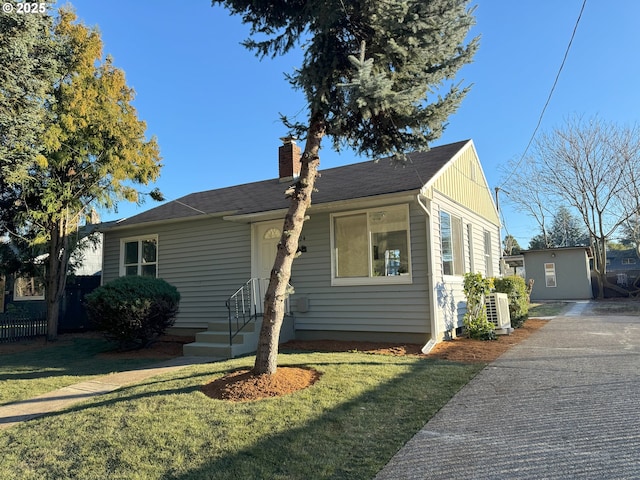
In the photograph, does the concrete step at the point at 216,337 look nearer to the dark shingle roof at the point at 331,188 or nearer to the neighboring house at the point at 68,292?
the dark shingle roof at the point at 331,188

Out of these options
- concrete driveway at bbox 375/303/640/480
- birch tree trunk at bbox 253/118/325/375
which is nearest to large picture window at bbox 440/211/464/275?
concrete driveway at bbox 375/303/640/480

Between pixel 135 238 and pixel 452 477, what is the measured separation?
11896 mm

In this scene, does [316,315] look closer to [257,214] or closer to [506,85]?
[257,214]

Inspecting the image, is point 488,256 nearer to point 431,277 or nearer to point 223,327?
point 431,277

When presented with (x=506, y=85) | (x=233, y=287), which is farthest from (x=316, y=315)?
(x=506, y=85)

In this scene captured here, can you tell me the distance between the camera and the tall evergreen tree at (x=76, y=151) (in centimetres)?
1043

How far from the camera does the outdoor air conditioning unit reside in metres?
9.45

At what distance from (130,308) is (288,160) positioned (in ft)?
20.4

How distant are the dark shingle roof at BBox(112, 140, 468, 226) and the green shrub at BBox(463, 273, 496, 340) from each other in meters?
2.54

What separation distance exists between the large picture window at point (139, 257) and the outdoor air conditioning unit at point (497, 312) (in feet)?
29.5

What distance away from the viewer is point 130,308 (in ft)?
28.1

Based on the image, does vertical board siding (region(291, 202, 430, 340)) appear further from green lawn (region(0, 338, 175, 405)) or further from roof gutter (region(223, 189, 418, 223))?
green lawn (region(0, 338, 175, 405))

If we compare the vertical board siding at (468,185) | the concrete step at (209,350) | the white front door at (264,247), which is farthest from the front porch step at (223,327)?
the vertical board siding at (468,185)

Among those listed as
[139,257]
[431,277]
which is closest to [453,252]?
[431,277]
